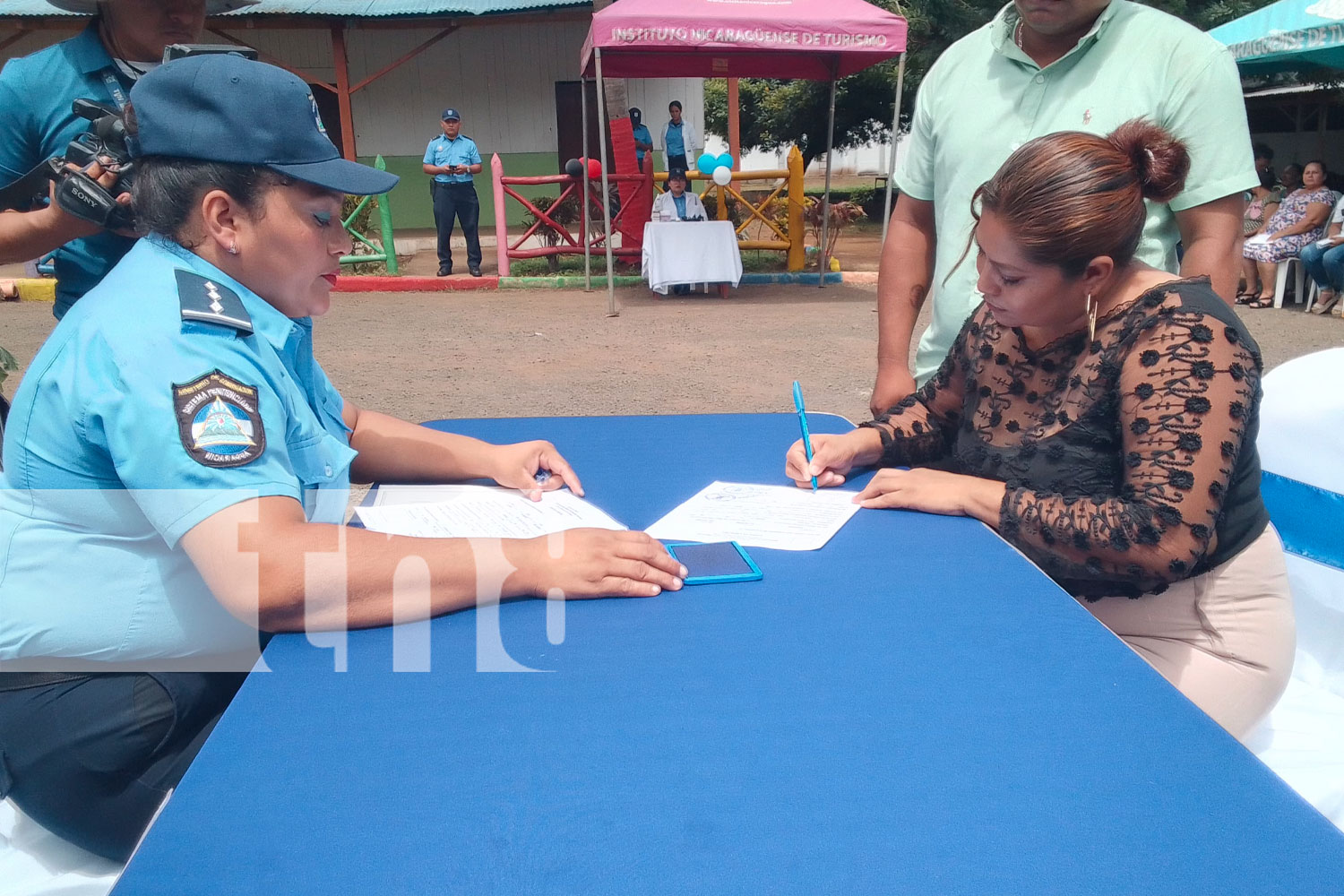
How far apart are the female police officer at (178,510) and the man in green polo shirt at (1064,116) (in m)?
1.26

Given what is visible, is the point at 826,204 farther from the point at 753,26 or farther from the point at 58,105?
the point at 58,105

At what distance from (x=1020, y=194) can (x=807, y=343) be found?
5481 millimetres

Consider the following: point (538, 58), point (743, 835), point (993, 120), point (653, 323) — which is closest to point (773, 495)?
point (743, 835)

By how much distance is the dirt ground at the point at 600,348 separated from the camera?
17.3ft

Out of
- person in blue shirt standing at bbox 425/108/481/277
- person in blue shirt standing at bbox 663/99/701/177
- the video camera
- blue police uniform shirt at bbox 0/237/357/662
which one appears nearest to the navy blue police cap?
blue police uniform shirt at bbox 0/237/357/662

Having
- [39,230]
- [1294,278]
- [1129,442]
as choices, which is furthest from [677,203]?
[1129,442]

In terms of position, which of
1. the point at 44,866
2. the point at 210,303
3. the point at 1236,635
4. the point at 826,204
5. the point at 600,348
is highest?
the point at 210,303

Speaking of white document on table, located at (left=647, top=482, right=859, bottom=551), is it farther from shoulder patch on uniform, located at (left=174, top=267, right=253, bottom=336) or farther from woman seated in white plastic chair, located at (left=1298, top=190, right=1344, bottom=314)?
woman seated in white plastic chair, located at (left=1298, top=190, right=1344, bottom=314)

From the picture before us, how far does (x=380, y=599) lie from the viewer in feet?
3.87

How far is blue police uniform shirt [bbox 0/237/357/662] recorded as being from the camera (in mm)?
1107

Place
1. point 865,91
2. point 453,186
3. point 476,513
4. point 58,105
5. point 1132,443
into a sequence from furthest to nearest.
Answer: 1. point 865,91
2. point 453,186
3. point 58,105
4. point 476,513
5. point 1132,443

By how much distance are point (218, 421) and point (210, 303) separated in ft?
0.60

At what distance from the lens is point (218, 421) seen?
1.12m

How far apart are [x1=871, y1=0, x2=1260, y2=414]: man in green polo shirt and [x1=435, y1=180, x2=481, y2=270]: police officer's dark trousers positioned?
347 inches
